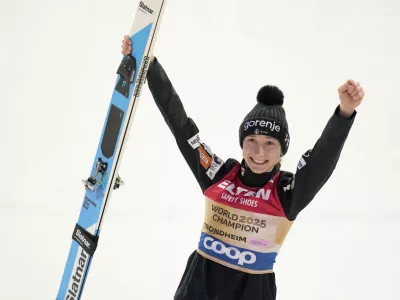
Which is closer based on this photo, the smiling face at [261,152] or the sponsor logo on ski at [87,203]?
the smiling face at [261,152]

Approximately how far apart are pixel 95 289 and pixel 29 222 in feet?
2.41

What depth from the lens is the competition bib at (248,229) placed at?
87.7 inches

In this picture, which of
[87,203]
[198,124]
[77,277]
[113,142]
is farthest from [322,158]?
[198,124]

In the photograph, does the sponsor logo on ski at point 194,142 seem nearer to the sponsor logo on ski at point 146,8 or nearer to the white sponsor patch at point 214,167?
the white sponsor patch at point 214,167

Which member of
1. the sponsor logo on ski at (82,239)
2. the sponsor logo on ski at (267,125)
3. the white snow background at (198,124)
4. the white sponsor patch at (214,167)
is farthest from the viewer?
the white snow background at (198,124)

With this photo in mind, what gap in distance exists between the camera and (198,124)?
4.42 meters

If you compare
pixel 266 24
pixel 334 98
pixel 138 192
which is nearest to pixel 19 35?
pixel 138 192

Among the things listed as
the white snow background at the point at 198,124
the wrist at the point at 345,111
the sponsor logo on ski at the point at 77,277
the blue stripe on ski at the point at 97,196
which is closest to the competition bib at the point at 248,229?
the wrist at the point at 345,111

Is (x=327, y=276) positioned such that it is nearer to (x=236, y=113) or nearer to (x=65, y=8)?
(x=236, y=113)

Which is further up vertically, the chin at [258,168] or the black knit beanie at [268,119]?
the black knit beanie at [268,119]

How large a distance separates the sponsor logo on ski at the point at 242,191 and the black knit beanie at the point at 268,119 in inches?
6.0

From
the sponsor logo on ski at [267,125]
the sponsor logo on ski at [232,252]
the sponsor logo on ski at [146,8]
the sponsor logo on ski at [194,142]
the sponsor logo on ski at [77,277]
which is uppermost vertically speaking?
the sponsor logo on ski at [146,8]

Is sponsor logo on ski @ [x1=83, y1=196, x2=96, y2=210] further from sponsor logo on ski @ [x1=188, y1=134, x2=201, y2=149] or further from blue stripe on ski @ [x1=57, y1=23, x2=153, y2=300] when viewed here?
sponsor logo on ski @ [x1=188, y1=134, x2=201, y2=149]

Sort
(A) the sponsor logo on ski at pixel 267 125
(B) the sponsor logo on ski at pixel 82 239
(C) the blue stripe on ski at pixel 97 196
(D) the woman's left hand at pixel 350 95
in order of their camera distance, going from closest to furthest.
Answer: (D) the woman's left hand at pixel 350 95 → (A) the sponsor logo on ski at pixel 267 125 → (C) the blue stripe on ski at pixel 97 196 → (B) the sponsor logo on ski at pixel 82 239
